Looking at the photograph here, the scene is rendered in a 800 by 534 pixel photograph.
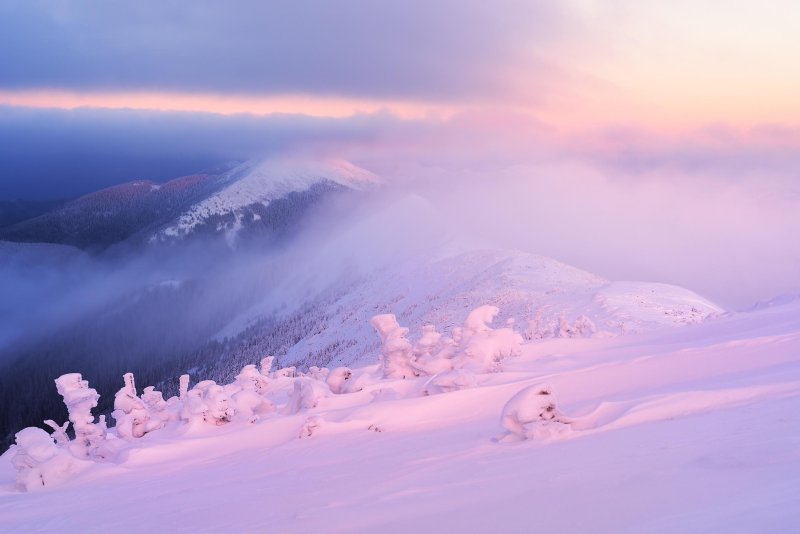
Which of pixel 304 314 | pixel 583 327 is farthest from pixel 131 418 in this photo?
pixel 304 314

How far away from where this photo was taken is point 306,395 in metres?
13.9

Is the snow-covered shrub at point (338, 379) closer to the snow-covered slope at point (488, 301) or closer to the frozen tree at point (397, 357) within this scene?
the frozen tree at point (397, 357)

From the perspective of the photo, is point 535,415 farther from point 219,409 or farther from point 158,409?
point 158,409

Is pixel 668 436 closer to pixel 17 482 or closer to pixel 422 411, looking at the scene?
pixel 422 411

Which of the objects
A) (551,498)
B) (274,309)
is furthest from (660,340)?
(274,309)

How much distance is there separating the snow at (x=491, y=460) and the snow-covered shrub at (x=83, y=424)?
1112 mm

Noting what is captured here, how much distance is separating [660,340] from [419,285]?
252 ft

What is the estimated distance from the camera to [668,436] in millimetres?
6484

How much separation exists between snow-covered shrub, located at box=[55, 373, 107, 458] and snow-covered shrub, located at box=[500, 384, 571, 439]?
893 cm

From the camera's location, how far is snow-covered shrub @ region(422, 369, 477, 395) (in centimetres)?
1261

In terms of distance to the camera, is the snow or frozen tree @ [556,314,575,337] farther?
frozen tree @ [556,314,575,337]

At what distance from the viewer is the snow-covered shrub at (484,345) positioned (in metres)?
15.1

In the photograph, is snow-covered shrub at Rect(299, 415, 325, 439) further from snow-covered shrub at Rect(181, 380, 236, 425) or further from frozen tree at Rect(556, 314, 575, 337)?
frozen tree at Rect(556, 314, 575, 337)

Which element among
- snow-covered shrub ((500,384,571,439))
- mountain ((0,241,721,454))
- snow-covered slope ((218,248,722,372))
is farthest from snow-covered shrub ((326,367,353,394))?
snow-covered slope ((218,248,722,372))
